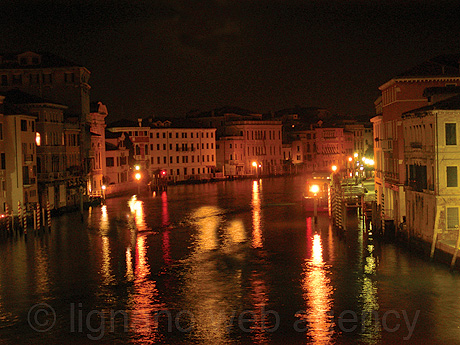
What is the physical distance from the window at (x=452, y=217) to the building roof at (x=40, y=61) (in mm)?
28189

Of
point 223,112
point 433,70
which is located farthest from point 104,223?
point 223,112

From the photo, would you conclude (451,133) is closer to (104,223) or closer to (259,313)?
(259,313)

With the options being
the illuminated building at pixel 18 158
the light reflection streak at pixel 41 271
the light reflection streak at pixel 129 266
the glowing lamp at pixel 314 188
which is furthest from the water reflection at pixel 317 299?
the illuminated building at pixel 18 158

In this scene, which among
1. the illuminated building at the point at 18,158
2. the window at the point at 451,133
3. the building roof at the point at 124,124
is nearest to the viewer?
the window at the point at 451,133

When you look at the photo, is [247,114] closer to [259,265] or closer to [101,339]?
[259,265]

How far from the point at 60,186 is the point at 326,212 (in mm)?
13861

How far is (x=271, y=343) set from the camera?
1386cm

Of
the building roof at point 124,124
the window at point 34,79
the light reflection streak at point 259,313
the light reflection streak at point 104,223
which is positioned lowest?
the light reflection streak at point 259,313

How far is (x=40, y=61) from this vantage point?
42.5 metres

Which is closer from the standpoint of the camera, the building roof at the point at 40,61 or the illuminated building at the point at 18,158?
the illuminated building at the point at 18,158

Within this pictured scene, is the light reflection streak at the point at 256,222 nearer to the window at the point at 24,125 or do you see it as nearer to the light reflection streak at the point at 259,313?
the light reflection streak at the point at 259,313

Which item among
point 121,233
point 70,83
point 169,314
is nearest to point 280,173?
point 70,83

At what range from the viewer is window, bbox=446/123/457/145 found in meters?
20.5

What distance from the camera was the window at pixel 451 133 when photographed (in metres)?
20.5
